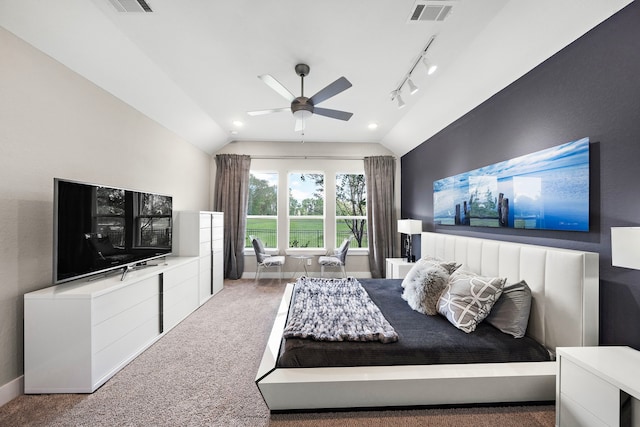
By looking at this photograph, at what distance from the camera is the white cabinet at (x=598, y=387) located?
3.73 feet

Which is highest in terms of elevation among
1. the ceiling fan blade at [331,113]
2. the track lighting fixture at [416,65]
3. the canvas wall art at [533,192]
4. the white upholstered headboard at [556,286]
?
the track lighting fixture at [416,65]

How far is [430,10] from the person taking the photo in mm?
1791

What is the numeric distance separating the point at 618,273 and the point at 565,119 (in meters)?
1.11

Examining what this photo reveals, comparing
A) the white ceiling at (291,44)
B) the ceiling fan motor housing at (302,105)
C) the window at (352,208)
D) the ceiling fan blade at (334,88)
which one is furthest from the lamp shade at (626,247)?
the window at (352,208)

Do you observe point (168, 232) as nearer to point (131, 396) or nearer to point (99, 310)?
point (99, 310)

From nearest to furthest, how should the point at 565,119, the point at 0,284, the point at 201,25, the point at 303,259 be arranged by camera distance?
the point at 0,284
the point at 565,119
the point at 201,25
the point at 303,259

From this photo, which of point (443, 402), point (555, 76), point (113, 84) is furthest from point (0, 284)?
point (555, 76)

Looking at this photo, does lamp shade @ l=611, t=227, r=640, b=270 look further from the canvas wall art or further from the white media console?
the white media console

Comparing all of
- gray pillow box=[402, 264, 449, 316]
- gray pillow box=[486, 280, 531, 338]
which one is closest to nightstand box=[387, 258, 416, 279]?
gray pillow box=[402, 264, 449, 316]

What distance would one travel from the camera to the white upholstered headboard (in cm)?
157

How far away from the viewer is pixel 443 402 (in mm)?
1588

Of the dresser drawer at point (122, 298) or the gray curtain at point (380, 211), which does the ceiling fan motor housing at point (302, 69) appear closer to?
the dresser drawer at point (122, 298)

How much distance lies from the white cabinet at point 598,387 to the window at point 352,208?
390cm

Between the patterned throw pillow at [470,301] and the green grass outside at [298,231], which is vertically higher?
the green grass outside at [298,231]
